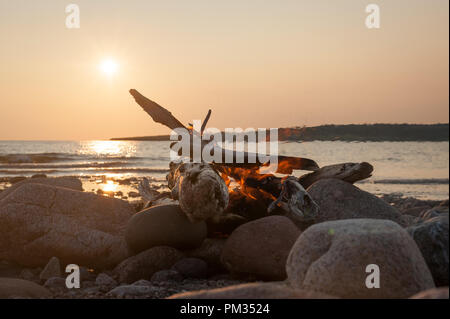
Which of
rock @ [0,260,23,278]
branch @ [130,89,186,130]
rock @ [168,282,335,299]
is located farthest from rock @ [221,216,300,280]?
rock @ [0,260,23,278]

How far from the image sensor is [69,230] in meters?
6.73

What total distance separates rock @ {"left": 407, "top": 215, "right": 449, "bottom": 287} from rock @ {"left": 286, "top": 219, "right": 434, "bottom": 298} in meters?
0.55

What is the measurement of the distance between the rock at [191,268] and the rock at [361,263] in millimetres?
2279

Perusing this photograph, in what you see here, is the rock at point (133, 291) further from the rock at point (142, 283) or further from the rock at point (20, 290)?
the rock at point (20, 290)

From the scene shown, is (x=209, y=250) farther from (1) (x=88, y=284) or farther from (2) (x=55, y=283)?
(2) (x=55, y=283)

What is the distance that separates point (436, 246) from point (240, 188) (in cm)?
369

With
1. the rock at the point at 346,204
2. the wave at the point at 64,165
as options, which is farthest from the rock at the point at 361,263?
the wave at the point at 64,165

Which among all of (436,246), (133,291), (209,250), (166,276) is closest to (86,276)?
(166,276)

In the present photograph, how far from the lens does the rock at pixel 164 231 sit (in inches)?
236

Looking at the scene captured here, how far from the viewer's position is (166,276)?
5559 millimetres

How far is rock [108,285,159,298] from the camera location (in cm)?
481
